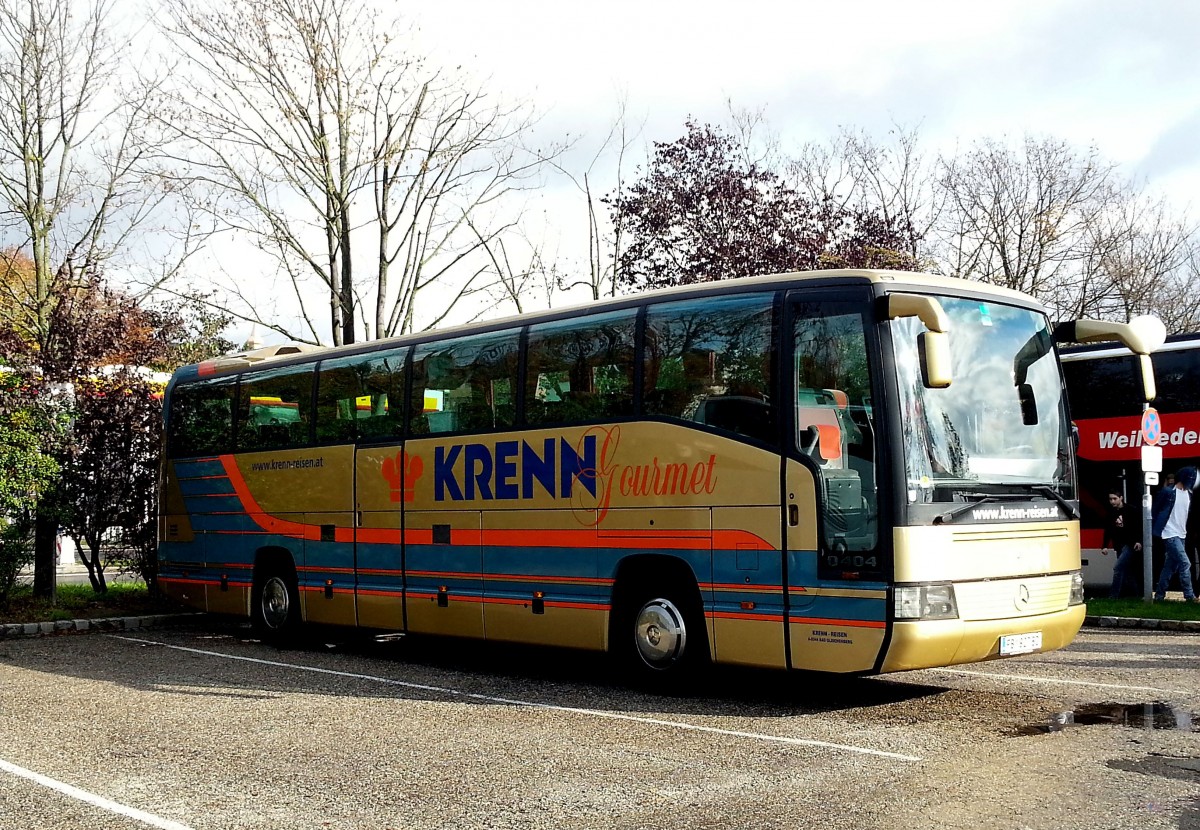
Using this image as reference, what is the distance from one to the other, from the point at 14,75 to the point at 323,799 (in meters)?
18.6

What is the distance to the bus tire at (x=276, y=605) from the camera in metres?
15.2

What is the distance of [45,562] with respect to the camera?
61.0 feet

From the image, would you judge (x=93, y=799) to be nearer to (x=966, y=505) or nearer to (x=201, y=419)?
(x=966, y=505)

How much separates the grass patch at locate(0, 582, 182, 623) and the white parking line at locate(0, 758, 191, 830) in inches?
385

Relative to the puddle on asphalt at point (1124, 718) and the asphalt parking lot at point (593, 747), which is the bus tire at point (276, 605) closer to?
the asphalt parking lot at point (593, 747)

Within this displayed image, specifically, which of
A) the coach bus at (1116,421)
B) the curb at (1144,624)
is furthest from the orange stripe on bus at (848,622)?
the coach bus at (1116,421)

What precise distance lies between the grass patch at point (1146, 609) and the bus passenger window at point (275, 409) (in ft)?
32.8

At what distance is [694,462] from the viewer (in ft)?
34.6

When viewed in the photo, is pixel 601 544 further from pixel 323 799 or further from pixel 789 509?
pixel 323 799

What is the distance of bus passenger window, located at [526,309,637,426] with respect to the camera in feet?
37.1

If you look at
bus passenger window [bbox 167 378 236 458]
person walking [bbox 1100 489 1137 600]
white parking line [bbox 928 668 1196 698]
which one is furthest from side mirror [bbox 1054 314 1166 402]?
bus passenger window [bbox 167 378 236 458]

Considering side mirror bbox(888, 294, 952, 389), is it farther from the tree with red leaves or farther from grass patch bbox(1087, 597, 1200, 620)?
the tree with red leaves

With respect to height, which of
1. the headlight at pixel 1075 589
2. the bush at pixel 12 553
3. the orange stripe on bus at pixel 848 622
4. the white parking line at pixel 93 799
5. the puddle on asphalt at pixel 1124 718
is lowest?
the puddle on asphalt at pixel 1124 718

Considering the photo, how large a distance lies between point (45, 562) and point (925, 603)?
14053 mm
